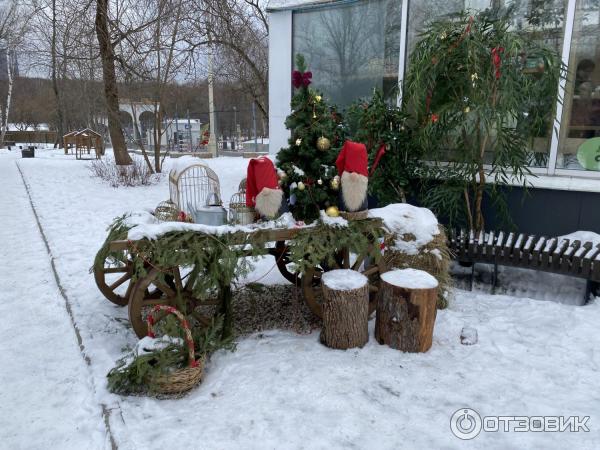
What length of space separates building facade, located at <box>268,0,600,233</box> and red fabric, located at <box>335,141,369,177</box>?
7.71 ft

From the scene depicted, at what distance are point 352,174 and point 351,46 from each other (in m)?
3.69

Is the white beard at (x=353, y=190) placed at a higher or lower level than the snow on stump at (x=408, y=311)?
higher

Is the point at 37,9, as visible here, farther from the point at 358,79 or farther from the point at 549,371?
the point at 549,371

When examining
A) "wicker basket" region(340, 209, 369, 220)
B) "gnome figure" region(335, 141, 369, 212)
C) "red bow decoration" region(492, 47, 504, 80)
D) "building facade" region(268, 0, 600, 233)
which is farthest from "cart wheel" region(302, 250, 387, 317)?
"building facade" region(268, 0, 600, 233)

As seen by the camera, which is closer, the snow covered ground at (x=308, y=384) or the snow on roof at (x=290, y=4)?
the snow covered ground at (x=308, y=384)

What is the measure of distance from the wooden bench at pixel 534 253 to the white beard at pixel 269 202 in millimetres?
2088

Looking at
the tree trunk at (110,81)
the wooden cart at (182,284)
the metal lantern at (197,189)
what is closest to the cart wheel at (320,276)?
the wooden cart at (182,284)

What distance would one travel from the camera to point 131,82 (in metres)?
12.1

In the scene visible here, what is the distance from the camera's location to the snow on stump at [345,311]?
3213 mm

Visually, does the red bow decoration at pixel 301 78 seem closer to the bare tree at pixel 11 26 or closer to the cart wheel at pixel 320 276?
the cart wheel at pixel 320 276

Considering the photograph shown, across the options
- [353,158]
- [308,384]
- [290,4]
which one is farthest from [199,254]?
[290,4]

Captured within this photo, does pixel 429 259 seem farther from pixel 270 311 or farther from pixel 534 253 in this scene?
pixel 270 311

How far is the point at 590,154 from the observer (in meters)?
5.05

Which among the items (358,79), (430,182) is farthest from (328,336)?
(358,79)
